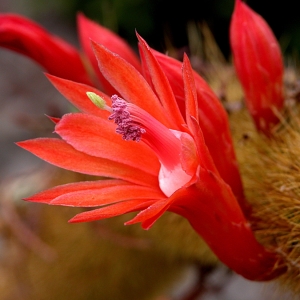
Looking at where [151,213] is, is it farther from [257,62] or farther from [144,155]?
[257,62]

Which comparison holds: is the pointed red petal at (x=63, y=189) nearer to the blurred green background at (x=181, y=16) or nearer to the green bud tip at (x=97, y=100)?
the green bud tip at (x=97, y=100)

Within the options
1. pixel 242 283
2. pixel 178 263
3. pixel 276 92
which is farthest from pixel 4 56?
pixel 276 92

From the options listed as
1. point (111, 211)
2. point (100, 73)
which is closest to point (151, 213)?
point (111, 211)

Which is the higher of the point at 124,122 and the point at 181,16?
the point at 124,122

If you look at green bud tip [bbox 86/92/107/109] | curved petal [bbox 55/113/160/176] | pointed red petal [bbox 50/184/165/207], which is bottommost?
pointed red petal [bbox 50/184/165/207]

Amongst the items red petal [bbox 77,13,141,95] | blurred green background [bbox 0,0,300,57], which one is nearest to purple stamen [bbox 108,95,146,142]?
red petal [bbox 77,13,141,95]

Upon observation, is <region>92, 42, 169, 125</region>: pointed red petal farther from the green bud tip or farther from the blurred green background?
the blurred green background
